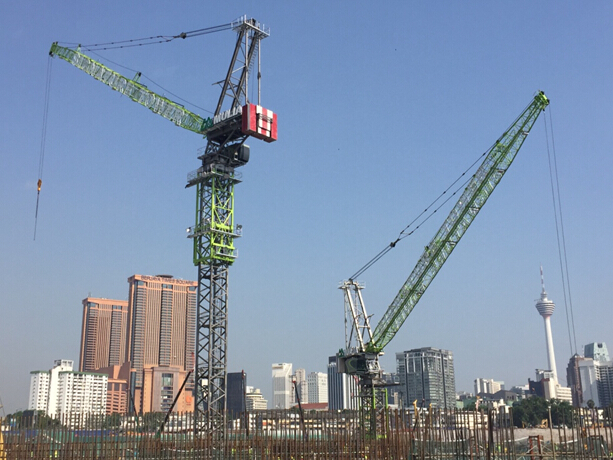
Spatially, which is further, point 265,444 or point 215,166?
point 215,166

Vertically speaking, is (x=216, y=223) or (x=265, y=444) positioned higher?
(x=216, y=223)

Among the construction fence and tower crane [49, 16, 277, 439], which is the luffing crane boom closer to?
tower crane [49, 16, 277, 439]

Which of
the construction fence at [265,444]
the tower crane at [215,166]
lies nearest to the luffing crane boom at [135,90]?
the tower crane at [215,166]

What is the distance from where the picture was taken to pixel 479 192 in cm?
7831

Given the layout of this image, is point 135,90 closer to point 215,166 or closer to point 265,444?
point 215,166

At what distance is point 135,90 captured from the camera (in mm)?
73500

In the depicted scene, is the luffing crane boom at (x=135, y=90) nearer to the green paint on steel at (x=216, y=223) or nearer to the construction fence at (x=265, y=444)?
the green paint on steel at (x=216, y=223)

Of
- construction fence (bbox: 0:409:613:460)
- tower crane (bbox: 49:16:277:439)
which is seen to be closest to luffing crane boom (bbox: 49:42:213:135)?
tower crane (bbox: 49:16:277:439)

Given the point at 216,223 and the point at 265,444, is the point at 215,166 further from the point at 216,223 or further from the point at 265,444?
the point at 265,444

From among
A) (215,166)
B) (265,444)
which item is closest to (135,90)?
(215,166)

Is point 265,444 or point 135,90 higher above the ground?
point 135,90

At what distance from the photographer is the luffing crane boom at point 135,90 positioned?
73375 millimetres

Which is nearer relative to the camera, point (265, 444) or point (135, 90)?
point (265, 444)

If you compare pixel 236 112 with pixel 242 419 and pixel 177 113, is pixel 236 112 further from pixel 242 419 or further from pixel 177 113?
pixel 242 419
